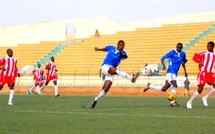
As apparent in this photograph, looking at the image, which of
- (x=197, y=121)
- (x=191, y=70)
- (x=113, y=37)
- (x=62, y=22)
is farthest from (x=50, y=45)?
(x=197, y=121)

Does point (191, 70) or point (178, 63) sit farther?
point (191, 70)

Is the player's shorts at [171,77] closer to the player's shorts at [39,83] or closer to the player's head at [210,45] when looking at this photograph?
the player's head at [210,45]

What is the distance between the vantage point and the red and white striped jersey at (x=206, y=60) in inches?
664

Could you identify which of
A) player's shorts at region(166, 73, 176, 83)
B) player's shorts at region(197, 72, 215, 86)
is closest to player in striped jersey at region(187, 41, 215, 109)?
player's shorts at region(197, 72, 215, 86)

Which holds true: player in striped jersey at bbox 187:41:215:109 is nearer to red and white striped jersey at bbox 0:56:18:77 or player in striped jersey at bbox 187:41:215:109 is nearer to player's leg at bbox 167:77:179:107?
player's leg at bbox 167:77:179:107

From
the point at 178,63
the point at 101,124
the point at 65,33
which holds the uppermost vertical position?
the point at 65,33

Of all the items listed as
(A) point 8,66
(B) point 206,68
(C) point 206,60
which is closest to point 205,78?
(B) point 206,68

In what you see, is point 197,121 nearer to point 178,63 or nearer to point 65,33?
point 178,63

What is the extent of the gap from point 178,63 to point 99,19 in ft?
141

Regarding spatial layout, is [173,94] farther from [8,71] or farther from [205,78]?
[8,71]

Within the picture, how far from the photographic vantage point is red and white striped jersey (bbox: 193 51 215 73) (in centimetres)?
1688

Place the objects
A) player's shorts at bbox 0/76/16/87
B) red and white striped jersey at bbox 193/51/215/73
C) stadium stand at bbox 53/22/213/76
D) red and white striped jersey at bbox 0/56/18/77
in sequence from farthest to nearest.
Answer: stadium stand at bbox 53/22/213/76 → red and white striped jersey at bbox 0/56/18/77 → player's shorts at bbox 0/76/16/87 → red and white striped jersey at bbox 193/51/215/73

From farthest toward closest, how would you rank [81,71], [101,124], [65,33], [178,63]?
1. [65,33]
2. [81,71]
3. [178,63]
4. [101,124]

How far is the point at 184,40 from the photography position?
141 feet
